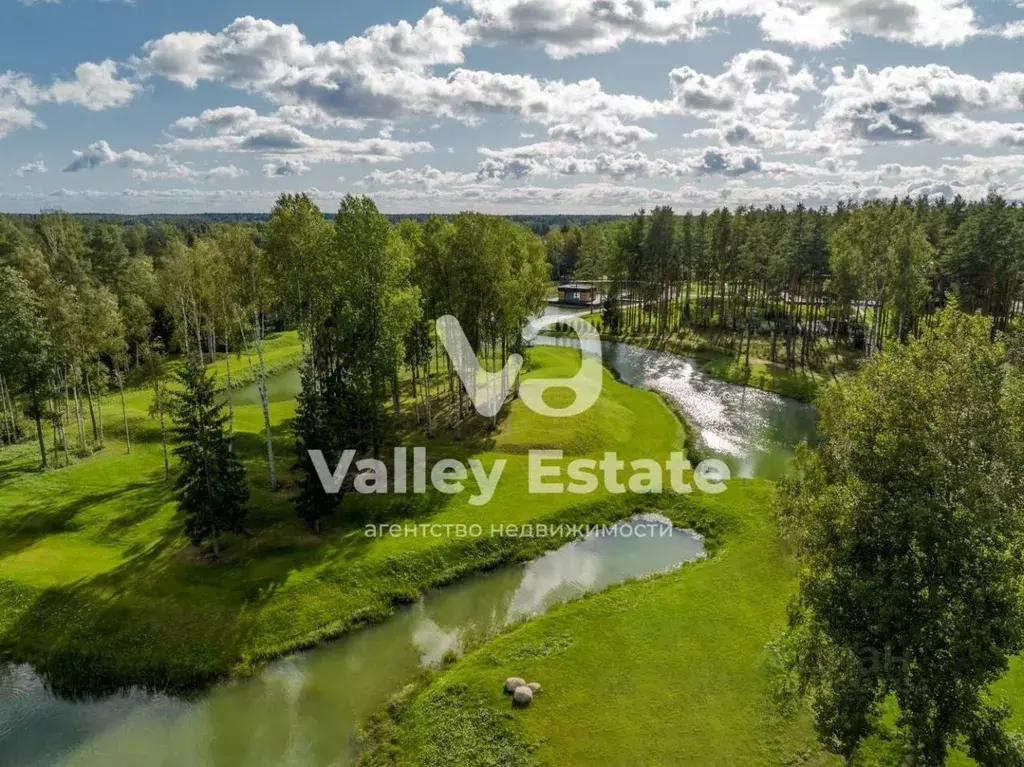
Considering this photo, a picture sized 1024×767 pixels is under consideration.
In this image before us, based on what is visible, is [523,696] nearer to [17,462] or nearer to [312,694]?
[312,694]

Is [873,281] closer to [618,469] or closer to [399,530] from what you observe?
[618,469]

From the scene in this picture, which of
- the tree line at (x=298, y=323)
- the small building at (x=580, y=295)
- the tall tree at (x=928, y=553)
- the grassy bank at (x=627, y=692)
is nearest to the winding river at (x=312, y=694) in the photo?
the grassy bank at (x=627, y=692)

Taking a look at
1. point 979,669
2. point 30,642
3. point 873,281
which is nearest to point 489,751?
point 979,669

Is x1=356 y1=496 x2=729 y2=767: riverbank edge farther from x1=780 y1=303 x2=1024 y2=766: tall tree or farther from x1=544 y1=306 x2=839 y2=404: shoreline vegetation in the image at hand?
x1=544 y1=306 x2=839 y2=404: shoreline vegetation

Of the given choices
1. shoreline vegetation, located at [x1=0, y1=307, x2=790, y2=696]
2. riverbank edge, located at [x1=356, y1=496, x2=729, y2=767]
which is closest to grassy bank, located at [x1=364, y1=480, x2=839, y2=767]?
riverbank edge, located at [x1=356, y1=496, x2=729, y2=767]

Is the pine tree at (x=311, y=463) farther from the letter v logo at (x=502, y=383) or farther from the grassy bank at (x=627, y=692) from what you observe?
the letter v logo at (x=502, y=383)

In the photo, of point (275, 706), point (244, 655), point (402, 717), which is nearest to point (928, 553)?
point (402, 717)
